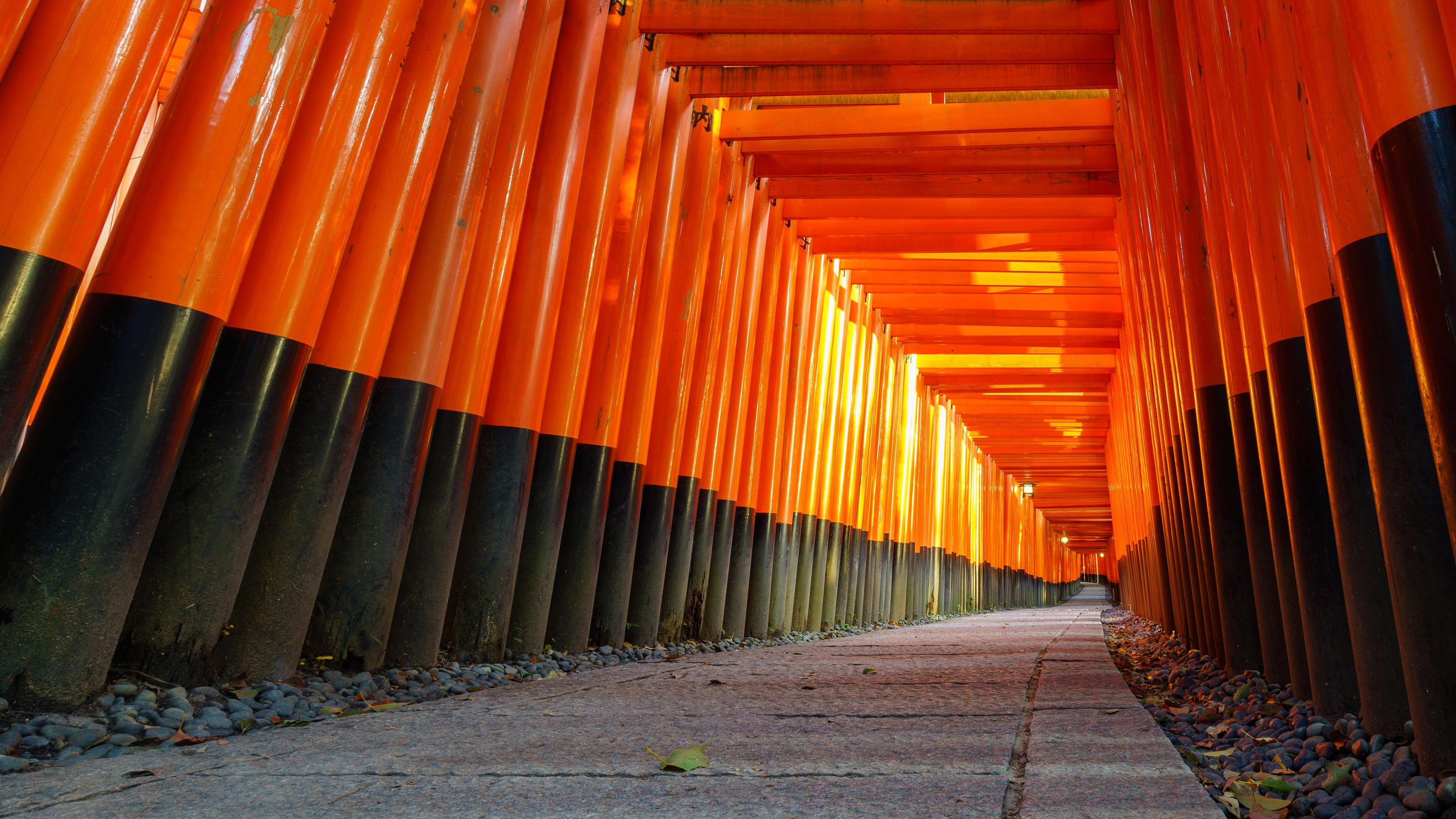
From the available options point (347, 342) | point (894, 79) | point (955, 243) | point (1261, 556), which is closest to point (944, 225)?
point (955, 243)

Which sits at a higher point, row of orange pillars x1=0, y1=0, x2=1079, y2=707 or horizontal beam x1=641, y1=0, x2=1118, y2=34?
horizontal beam x1=641, y1=0, x2=1118, y2=34

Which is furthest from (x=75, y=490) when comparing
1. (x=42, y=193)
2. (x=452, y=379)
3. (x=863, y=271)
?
(x=863, y=271)

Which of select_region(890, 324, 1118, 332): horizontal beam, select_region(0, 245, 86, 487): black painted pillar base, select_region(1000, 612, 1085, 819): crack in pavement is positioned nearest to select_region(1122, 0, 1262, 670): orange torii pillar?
select_region(1000, 612, 1085, 819): crack in pavement

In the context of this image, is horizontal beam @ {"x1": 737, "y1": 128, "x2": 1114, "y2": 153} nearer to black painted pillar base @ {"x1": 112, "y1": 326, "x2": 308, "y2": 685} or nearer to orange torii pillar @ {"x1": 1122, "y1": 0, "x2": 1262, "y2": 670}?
orange torii pillar @ {"x1": 1122, "y1": 0, "x2": 1262, "y2": 670}

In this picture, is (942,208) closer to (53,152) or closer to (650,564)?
(650,564)

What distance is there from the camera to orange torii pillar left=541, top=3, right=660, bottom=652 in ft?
18.6

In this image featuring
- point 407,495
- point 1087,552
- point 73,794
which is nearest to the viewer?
point 73,794

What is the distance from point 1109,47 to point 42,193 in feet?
27.2

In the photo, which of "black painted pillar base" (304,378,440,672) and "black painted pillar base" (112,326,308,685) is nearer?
"black painted pillar base" (112,326,308,685)

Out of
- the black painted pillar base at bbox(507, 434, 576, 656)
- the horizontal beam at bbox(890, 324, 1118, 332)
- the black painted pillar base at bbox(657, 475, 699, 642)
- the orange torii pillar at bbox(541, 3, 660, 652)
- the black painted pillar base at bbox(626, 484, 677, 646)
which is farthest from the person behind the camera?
the horizontal beam at bbox(890, 324, 1118, 332)

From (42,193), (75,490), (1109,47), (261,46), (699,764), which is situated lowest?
(699,764)

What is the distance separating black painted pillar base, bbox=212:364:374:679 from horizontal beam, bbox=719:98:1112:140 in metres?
6.63

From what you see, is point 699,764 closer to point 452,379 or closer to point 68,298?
point 68,298

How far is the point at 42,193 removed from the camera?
2605mm
